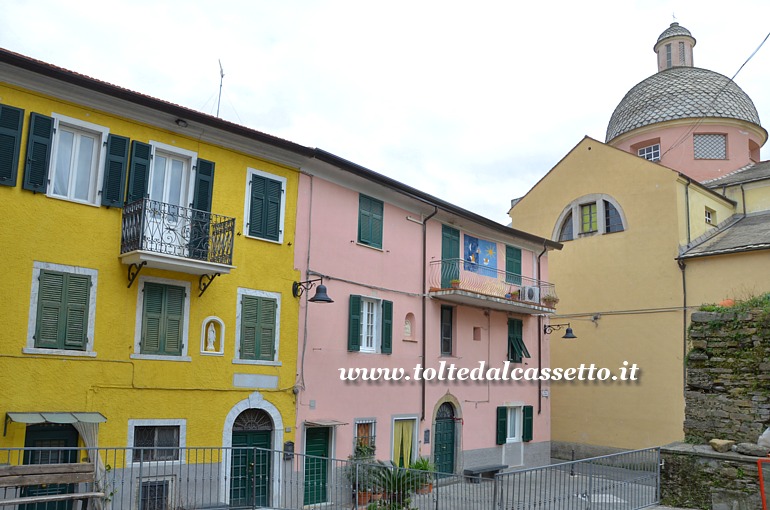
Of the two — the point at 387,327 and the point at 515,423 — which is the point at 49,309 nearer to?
the point at 387,327

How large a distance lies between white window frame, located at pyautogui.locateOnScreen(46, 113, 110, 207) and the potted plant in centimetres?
917

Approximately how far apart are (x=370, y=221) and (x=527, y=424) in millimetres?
10119

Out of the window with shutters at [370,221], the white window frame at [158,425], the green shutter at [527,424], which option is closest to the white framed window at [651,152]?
the green shutter at [527,424]

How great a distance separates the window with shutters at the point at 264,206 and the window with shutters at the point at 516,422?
1091cm

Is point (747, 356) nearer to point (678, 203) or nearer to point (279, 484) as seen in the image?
point (279, 484)

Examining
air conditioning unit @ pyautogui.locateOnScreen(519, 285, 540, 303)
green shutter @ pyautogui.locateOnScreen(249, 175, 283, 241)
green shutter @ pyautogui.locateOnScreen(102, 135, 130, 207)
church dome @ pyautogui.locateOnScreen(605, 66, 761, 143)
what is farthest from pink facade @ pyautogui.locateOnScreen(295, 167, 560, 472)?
church dome @ pyautogui.locateOnScreen(605, 66, 761, 143)

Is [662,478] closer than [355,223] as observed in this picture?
Yes

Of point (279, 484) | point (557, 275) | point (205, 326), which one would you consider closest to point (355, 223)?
point (205, 326)

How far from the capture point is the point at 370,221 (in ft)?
59.5

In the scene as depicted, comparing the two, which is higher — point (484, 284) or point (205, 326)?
point (484, 284)

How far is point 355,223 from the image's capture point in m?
17.6

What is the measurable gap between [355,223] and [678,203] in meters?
13.6

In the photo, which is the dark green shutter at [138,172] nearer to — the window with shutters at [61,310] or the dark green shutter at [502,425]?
the window with shutters at [61,310]

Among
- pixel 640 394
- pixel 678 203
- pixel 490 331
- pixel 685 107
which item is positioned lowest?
pixel 640 394
